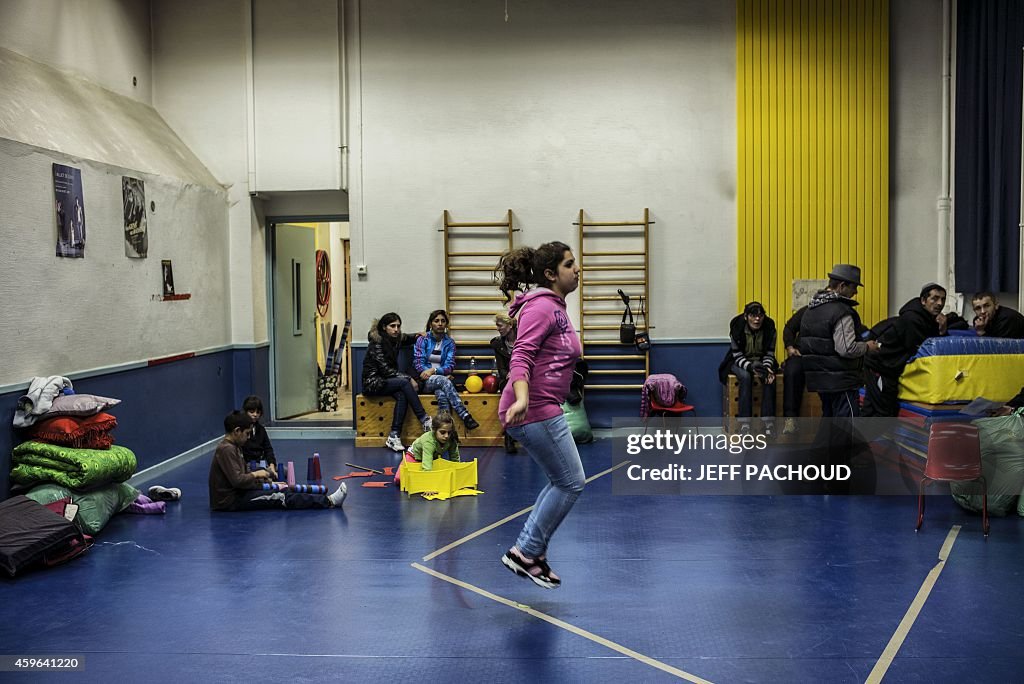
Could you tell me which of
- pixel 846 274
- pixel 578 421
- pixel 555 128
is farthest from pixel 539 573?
pixel 555 128

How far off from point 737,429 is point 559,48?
392cm

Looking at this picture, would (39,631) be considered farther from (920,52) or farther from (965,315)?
(920,52)

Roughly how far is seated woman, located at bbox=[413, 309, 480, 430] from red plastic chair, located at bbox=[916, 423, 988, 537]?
409 cm

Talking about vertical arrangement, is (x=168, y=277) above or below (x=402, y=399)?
above

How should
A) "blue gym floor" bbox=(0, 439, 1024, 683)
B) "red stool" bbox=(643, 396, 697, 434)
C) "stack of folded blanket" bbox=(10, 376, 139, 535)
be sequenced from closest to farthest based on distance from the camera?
"blue gym floor" bbox=(0, 439, 1024, 683) < "stack of folded blanket" bbox=(10, 376, 139, 535) < "red stool" bbox=(643, 396, 697, 434)

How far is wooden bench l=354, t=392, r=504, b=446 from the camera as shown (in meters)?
8.66

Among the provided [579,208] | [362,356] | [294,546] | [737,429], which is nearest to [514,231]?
[579,208]

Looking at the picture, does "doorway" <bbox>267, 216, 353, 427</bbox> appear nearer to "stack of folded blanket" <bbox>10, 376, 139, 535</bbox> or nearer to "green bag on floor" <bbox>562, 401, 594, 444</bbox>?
"green bag on floor" <bbox>562, 401, 594, 444</bbox>

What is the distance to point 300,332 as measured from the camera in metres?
10.5

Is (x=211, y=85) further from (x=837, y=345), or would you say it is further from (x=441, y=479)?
(x=837, y=345)

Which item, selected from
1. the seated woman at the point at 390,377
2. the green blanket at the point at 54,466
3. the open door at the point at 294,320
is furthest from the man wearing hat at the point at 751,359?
the green blanket at the point at 54,466

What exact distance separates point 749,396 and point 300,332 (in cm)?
486

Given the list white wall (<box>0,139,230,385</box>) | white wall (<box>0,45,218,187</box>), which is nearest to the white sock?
white wall (<box>0,139,230,385</box>)

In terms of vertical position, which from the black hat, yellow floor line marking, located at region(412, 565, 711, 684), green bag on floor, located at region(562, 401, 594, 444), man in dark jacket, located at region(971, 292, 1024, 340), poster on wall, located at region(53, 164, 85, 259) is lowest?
yellow floor line marking, located at region(412, 565, 711, 684)
